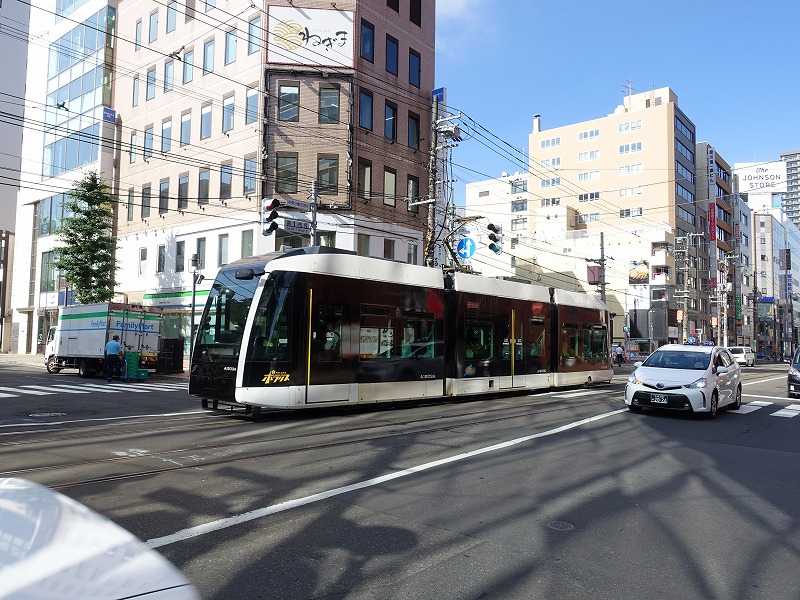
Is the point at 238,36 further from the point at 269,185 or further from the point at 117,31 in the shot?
the point at 117,31

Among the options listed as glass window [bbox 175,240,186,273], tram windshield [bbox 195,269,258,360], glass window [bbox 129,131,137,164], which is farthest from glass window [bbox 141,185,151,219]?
tram windshield [bbox 195,269,258,360]

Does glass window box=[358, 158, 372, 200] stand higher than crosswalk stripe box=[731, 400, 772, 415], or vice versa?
glass window box=[358, 158, 372, 200]

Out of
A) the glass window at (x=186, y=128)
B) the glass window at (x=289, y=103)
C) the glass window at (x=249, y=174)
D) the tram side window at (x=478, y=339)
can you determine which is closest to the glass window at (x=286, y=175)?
the glass window at (x=249, y=174)

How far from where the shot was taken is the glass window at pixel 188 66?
36.3m

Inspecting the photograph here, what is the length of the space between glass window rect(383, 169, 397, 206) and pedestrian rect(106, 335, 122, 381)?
632 inches

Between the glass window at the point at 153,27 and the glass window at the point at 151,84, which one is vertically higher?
the glass window at the point at 153,27

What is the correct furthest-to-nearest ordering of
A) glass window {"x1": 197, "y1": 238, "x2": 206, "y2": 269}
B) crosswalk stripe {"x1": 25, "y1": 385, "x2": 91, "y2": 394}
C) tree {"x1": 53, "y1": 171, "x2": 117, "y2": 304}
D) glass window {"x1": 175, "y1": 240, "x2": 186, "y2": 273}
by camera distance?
glass window {"x1": 175, "y1": 240, "x2": 186, "y2": 273} < glass window {"x1": 197, "y1": 238, "x2": 206, "y2": 269} < tree {"x1": 53, "y1": 171, "x2": 117, "y2": 304} < crosswalk stripe {"x1": 25, "y1": 385, "x2": 91, "y2": 394}

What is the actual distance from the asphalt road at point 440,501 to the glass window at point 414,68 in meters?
28.4

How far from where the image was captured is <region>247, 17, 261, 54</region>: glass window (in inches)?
1266

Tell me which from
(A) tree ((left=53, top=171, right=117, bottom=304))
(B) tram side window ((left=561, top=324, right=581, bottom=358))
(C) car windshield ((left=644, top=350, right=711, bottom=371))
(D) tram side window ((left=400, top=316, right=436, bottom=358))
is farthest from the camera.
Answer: (A) tree ((left=53, top=171, right=117, bottom=304))

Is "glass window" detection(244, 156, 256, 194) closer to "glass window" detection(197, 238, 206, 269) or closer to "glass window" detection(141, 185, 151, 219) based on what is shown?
"glass window" detection(197, 238, 206, 269)

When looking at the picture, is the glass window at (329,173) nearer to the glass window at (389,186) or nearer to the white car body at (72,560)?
the glass window at (389,186)

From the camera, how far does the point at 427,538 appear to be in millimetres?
5176

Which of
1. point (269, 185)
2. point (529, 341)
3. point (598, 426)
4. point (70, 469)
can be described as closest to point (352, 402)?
point (598, 426)
